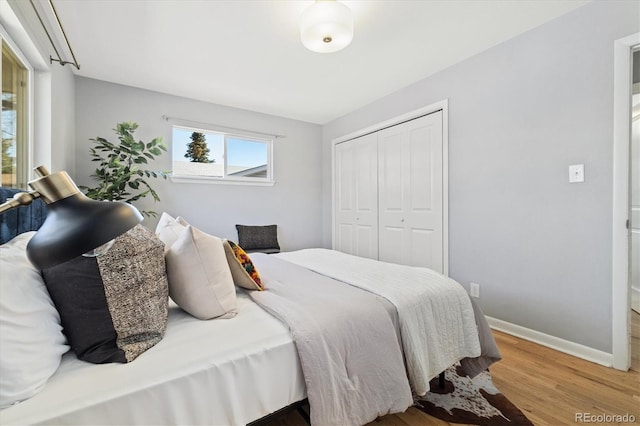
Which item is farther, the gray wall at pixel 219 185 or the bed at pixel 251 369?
the gray wall at pixel 219 185

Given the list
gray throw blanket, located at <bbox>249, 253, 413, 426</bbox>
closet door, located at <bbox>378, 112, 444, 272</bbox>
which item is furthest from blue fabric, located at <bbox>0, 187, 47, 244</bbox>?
closet door, located at <bbox>378, 112, 444, 272</bbox>

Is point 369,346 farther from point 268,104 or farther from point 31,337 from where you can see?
point 268,104

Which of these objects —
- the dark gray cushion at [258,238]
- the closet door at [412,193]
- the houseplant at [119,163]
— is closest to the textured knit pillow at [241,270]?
the houseplant at [119,163]

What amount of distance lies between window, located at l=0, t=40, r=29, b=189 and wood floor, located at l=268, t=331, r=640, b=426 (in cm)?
230

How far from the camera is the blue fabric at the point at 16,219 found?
113 cm

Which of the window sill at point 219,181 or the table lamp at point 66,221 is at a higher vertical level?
the window sill at point 219,181

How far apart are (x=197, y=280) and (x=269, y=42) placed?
213 centimetres

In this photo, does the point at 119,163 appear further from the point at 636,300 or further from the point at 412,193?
the point at 636,300

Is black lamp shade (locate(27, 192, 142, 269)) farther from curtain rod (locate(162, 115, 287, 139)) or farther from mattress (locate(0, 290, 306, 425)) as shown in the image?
curtain rod (locate(162, 115, 287, 139))

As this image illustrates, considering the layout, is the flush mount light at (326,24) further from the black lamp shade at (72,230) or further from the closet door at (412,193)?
the black lamp shade at (72,230)

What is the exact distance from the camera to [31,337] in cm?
75

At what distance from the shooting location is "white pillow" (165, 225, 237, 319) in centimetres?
116

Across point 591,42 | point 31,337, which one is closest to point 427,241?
point 591,42

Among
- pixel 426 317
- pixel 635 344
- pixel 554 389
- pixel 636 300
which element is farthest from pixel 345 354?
pixel 636 300
